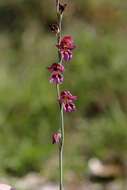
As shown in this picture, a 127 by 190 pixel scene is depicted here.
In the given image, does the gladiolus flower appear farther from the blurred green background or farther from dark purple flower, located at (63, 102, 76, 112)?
the blurred green background

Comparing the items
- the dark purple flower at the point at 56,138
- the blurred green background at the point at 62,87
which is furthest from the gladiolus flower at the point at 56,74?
the blurred green background at the point at 62,87

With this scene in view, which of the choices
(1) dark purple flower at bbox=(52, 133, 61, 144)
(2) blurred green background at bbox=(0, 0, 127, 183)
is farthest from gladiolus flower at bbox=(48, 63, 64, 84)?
(2) blurred green background at bbox=(0, 0, 127, 183)

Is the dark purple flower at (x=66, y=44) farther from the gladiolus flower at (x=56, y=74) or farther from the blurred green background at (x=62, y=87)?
the blurred green background at (x=62, y=87)

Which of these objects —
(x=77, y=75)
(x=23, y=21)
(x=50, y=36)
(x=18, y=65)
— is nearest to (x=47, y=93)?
(x=77, y=75)

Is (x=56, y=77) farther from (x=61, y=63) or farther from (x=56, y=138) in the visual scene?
(x=56, y=138)

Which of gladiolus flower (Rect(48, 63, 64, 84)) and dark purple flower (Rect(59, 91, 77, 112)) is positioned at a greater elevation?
gladiolus flower (Rect(48, 63, 64, 84))

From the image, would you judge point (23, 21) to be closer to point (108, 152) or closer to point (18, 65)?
point (18, 65)

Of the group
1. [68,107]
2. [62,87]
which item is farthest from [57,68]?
[62,87]

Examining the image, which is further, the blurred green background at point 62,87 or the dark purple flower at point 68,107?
the blurred green background at point 62,87
